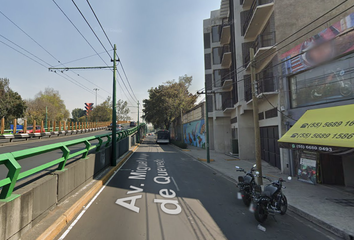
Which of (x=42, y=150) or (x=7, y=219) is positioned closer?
(x=7, y=219)

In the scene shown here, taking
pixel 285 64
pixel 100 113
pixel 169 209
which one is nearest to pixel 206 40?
pixel 285 64

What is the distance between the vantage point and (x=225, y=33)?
2253 centimetres

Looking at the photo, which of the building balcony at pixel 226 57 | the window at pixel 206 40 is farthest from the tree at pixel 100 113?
the building balcony at pixel 226 57

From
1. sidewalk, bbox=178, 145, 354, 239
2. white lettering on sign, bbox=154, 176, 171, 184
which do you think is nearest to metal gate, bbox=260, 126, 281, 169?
sidewalk, bbox=178, 145, 354, 239

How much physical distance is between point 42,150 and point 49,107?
175ft

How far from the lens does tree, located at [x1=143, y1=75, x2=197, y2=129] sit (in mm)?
35875

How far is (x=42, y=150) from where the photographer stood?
4203mm

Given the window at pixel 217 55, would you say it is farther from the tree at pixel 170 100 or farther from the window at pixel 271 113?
the window at pixel 271 113

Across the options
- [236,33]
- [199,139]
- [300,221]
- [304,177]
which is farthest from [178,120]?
[300,221]

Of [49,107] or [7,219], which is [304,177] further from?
[49,107]

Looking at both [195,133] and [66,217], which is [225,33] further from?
[66,217]

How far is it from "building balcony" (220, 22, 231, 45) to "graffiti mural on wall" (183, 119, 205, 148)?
1139cm

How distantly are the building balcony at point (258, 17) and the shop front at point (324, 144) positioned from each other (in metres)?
7.73

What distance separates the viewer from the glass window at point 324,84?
27.0ft
